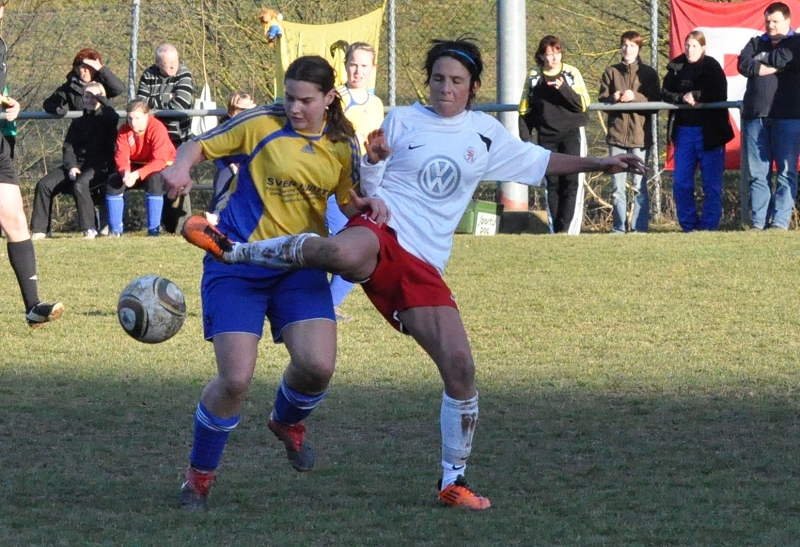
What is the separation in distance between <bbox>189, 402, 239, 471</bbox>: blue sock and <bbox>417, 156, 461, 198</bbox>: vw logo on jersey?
3.69 feet

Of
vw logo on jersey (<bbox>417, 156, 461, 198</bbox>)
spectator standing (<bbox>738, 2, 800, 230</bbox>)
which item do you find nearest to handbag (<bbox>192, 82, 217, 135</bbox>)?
spectator standing (<bbox>738, 2, 800, 230</bbox>)

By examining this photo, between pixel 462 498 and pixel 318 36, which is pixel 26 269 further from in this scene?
pixel 318 36

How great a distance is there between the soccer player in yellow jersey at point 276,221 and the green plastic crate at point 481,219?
8.00m

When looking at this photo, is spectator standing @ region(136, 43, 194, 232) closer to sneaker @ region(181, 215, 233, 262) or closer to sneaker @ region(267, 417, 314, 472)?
sneaker @ region(267, 417, 314, 472)

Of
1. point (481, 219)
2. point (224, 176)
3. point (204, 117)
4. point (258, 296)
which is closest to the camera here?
point (258, 296)

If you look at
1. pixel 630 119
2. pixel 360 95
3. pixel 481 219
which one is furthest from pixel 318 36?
pixel 360 95

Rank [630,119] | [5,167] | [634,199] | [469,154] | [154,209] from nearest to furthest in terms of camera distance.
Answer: [469,154] < [5,167] < [630,119] < [634,199] < [154,209]

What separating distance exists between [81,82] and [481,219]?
4490mm

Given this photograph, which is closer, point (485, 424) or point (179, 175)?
point (179, 175)

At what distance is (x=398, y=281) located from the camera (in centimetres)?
463

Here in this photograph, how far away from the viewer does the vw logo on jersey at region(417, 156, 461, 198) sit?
477 cm

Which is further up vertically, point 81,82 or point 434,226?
point 81,82

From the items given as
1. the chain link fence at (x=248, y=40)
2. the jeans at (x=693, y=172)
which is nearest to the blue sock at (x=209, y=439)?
the jeans at (x=693, y=172)

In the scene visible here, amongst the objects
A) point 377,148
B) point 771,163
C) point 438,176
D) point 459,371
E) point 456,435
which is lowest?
point 456,435
